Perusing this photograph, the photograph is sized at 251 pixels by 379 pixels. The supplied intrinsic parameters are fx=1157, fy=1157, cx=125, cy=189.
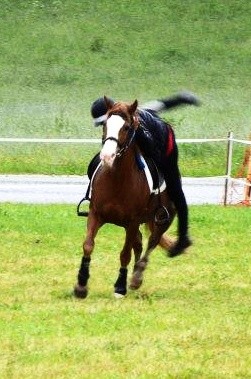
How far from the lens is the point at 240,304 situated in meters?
10.6

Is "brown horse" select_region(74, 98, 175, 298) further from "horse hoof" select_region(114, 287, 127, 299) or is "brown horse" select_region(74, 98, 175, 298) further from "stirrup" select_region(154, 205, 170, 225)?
"stirrup" select_region(154, 205, 170, 225)

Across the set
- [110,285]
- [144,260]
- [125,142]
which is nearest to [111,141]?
[125,142]

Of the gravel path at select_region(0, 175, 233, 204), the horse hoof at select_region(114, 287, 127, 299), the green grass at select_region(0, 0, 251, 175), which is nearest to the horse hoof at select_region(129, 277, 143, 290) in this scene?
the horse hoof at select_region(114, 287, 127, 299)

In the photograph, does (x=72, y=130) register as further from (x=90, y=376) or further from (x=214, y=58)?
(x=90, y=376)

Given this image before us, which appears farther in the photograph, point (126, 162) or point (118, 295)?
point (118, 295)

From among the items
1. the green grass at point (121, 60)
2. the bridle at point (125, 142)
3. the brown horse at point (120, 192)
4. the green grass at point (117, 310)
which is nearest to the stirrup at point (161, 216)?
the brown horse at point (120, 192)

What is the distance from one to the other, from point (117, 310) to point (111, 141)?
1.46 metres

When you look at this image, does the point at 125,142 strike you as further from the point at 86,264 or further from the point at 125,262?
the point at 125,262

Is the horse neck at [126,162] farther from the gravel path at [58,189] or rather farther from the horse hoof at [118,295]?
the gravel path at [58,189]

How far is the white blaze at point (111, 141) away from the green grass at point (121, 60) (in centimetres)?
2650

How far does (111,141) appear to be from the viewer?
10016mm

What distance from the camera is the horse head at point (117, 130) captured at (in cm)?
995

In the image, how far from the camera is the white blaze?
9.91m

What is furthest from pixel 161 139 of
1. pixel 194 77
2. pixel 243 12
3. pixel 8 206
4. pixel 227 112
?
pixel 243 12
